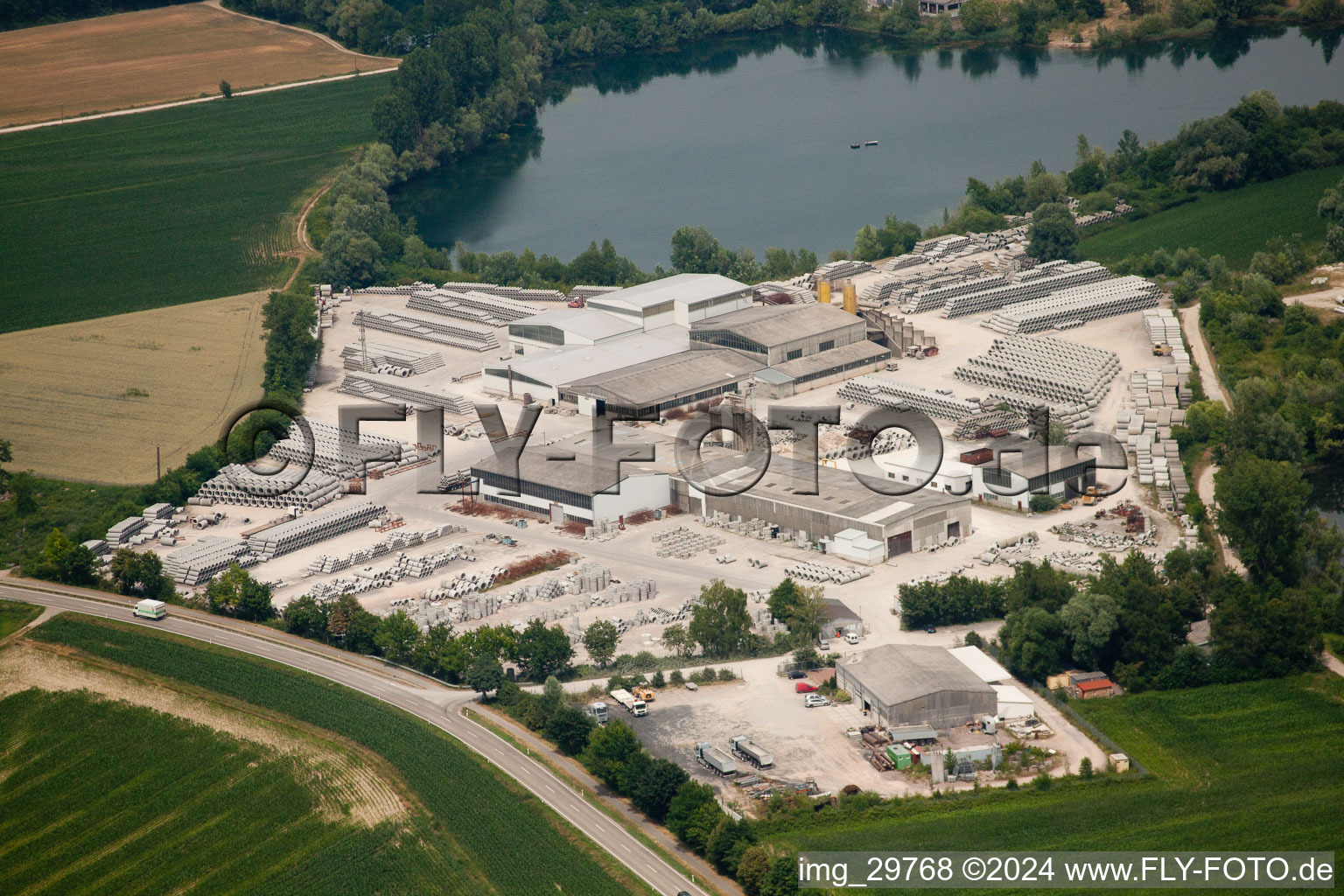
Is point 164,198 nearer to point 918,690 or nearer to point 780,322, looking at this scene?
point 780,322

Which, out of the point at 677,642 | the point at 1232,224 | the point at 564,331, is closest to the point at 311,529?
the point at 677,642

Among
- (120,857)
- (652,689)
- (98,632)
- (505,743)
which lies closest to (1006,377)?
(652,689)

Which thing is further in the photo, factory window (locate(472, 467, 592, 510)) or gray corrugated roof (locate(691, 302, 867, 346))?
gray corrugated roof (locate(691, 302, 867, 346))

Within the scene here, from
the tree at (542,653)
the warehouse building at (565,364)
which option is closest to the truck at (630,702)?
the tree at (542,653)

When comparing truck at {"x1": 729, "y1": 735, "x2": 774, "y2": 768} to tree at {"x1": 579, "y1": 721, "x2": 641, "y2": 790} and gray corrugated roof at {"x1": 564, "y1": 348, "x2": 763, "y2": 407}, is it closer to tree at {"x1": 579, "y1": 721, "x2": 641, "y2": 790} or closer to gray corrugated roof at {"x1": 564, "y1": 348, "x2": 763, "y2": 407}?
tree at {"x1": 579, "y1": 721, "x2": 641, "y2": 790}

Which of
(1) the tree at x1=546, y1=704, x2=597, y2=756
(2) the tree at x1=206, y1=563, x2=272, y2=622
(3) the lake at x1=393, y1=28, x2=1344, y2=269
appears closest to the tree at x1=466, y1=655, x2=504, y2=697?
(1) the tree at x1=546, y1=704, x2=597, y2=756

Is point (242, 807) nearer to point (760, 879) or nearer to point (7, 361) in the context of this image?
point (760, 879)
